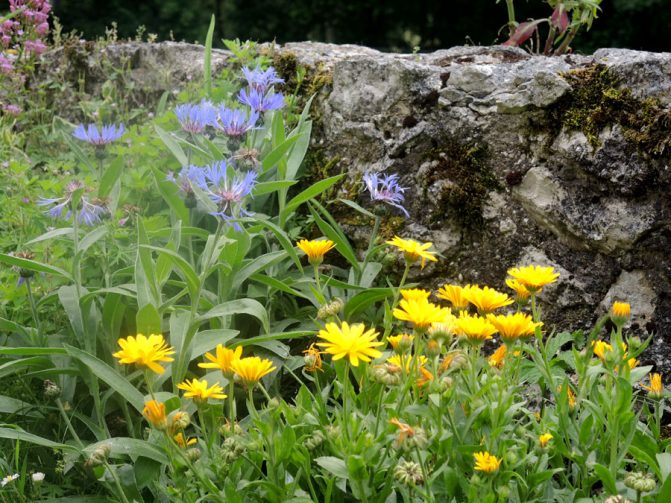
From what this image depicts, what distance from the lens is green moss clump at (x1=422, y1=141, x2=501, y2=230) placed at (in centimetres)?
250

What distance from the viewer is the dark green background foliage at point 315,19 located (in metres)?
10.9

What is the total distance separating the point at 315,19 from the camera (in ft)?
38.0

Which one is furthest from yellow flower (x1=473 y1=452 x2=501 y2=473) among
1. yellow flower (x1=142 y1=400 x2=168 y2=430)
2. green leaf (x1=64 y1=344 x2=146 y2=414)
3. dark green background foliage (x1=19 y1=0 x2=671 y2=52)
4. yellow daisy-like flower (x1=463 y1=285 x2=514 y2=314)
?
dark green background foliage (x1=19 y1=0 x2=671 y2=52)

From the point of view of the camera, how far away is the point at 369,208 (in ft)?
8.66

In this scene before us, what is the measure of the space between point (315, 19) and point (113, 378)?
10373 millimetres

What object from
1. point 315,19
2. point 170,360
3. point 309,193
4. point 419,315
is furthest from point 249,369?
point 315,19

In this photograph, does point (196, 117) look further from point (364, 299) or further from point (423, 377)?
point (423, 377)

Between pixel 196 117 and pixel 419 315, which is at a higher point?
pixel 196 117

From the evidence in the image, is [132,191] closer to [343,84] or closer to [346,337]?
[343,84]

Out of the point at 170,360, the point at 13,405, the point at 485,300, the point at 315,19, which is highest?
the point at 315,19

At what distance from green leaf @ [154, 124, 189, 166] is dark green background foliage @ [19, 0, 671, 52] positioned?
8422mm

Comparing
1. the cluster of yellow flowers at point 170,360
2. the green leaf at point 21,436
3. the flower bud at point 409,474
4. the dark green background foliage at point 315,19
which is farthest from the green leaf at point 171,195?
the dark green background foliage at point 315,19

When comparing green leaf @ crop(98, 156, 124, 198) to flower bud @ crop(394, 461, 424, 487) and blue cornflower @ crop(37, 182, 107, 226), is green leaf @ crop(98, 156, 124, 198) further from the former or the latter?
flower bud @ crop(394, 461, 424, 487)

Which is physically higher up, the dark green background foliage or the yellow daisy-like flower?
the dark green background foliage
